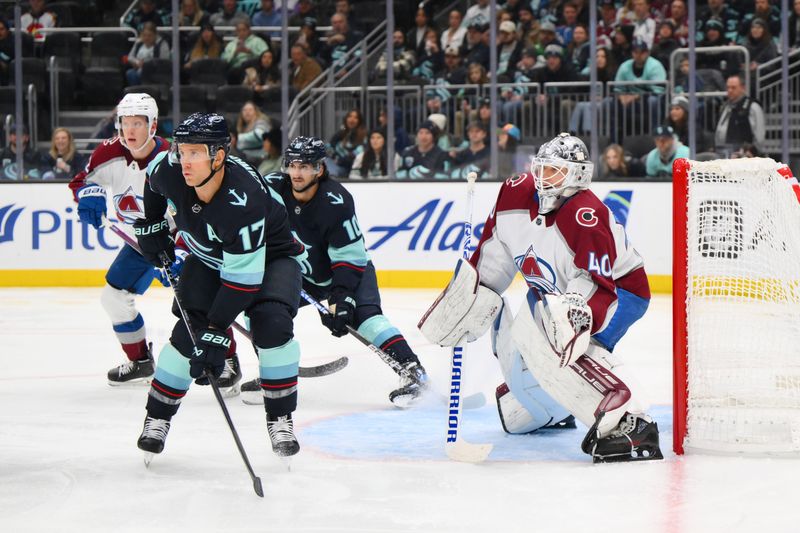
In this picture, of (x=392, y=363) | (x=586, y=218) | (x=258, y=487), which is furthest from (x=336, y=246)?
(x=258, y=487)

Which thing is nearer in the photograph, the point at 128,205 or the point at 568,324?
the point at 568,324

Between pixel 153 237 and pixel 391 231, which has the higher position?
pixel 153 237

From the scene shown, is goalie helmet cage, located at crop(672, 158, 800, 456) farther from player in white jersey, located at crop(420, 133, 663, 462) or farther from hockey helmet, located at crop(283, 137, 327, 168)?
hockey helmet, located at crop(283, 137, 327, 168)

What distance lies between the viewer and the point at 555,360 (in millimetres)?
3541

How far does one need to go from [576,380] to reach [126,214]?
2181mm

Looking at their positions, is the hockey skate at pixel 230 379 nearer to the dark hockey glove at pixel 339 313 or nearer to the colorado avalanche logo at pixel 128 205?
the dark hockey glove at pixel 339 313

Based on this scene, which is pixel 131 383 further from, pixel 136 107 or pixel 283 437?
pixel 283 437

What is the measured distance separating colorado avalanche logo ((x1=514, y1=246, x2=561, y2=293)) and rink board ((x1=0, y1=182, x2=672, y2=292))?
14.5 feet

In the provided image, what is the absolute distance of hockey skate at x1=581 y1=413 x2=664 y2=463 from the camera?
3459mm

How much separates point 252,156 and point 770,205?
18.0ft

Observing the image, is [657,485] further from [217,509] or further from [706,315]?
[217,509]

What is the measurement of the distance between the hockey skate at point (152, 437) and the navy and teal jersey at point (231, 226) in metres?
0.40

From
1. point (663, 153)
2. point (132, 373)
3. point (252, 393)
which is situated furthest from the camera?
point (663, 153)

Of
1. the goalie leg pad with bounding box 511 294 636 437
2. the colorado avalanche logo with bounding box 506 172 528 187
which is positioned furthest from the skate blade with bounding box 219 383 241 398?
the colorado avalanche logo with bounding box 506 172 528 187
